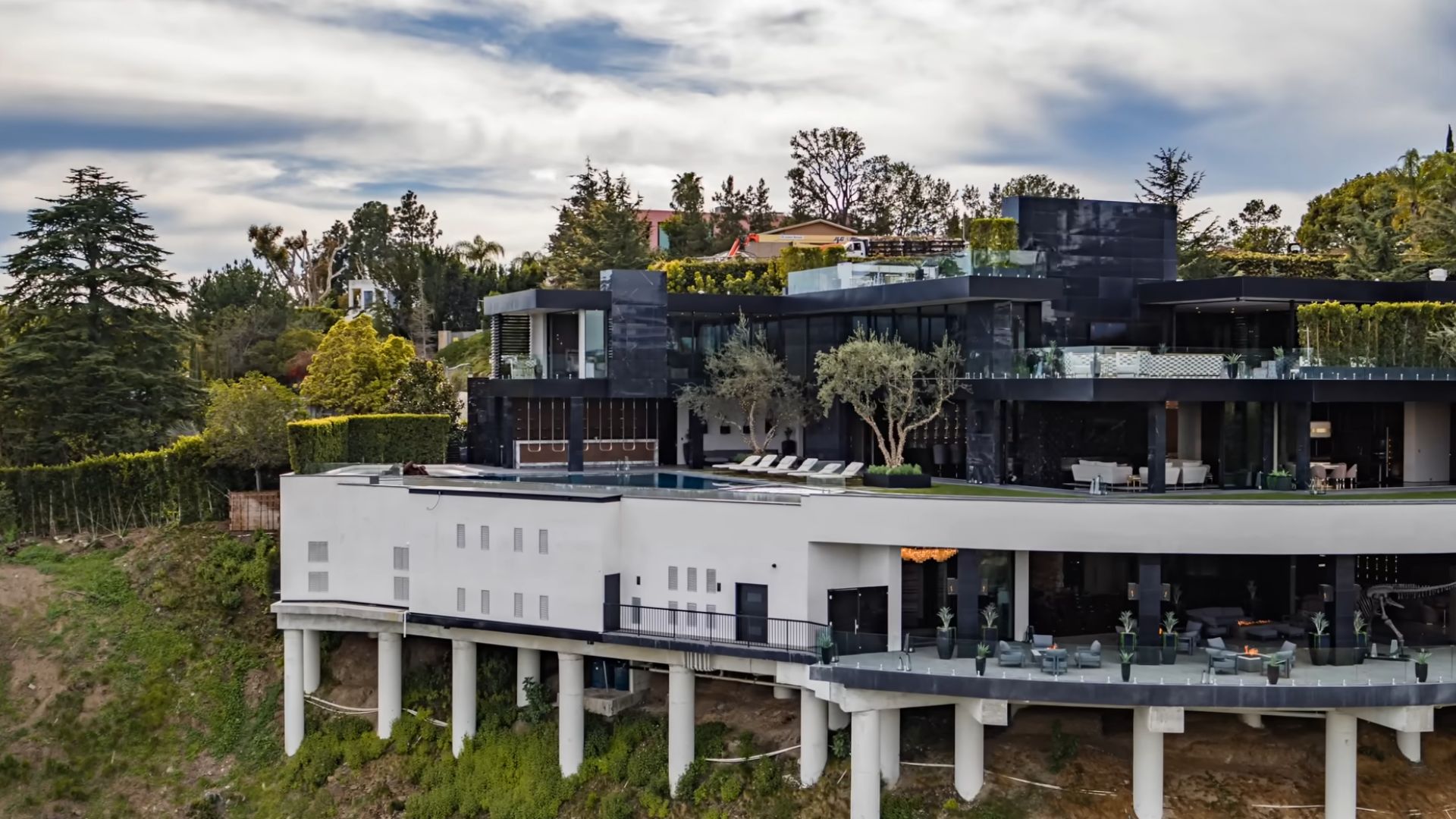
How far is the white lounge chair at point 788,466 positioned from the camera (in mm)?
43500

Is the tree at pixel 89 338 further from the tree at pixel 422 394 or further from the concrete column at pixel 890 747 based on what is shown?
the concrete column at pixel 890 747

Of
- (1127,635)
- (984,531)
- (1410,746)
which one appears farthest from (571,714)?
(1410,746)

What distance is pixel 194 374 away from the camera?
2955 inches

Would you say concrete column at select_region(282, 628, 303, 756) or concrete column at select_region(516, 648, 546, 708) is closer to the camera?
concrete column at select_region(516, 648, 546, 708)

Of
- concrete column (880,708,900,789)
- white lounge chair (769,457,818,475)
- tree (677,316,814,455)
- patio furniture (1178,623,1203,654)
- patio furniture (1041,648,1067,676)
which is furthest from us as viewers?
tree (677,316,814,455)

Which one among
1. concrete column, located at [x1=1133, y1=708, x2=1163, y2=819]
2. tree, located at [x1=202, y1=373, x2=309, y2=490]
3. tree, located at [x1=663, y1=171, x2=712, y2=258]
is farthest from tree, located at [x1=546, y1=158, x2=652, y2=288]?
concrete column, located at [x1=1133, y1=708, x2=1163, y2=819]

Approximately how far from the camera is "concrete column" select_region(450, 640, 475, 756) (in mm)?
39156

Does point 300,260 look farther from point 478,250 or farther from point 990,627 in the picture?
point 990,627

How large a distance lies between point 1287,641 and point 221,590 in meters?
31.4

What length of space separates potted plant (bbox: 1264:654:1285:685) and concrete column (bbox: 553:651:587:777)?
16.6 metres

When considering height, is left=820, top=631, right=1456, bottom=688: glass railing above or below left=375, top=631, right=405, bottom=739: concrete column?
above

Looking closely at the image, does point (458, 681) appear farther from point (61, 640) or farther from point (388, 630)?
point (61, 640)

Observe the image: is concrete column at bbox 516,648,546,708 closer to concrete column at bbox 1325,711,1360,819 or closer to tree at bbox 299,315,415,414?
concrete column at bbox 1325,711,1360,819

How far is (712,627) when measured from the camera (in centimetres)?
3544
